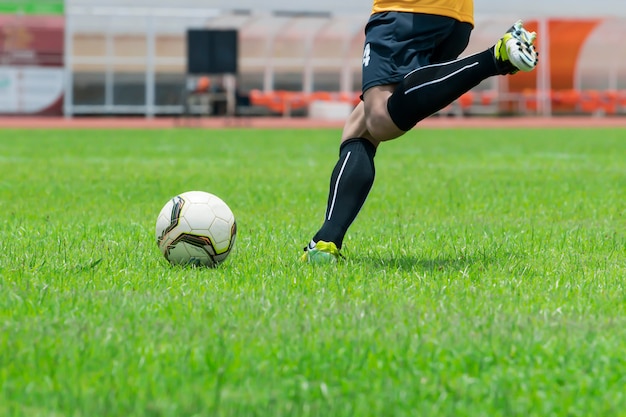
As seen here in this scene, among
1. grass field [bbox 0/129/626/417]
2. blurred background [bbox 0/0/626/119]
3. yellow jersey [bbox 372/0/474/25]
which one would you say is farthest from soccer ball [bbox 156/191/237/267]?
blurred background [bbox 0/0/626/119]

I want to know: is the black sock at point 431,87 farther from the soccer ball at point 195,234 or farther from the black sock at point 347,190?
the soccer ball at point 195,234

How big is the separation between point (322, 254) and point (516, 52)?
128 cm

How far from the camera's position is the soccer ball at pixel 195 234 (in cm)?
475

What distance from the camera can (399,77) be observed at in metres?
4.99

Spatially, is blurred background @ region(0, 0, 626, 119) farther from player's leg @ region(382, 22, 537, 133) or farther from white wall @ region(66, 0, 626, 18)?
player's leg @ region(382, 22, 537, 133)

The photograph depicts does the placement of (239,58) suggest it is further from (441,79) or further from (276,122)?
(441,79)

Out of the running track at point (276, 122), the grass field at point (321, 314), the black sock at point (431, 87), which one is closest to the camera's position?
the grass field at point (321, 314)

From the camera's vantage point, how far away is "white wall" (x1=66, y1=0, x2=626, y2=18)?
1367 inches

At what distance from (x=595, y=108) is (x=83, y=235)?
3285cm

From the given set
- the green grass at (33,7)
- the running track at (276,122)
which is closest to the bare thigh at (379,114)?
the running track at (276,122)

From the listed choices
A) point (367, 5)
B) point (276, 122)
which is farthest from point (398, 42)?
point (367, 5)

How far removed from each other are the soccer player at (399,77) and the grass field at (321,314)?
1.01 ft

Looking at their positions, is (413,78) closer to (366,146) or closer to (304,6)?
(366,146)

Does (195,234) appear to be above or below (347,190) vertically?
below
